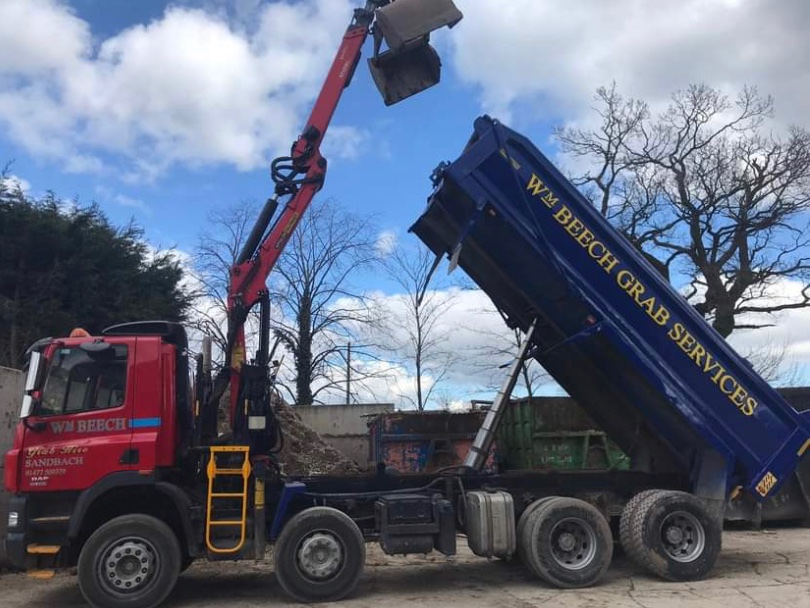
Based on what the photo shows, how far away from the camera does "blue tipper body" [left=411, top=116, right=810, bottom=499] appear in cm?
837

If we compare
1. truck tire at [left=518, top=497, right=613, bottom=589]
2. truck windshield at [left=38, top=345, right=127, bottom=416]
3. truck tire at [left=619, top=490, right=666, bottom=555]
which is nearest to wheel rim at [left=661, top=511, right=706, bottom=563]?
truck tire at [left=619, top=490, right=666, bottom=555]

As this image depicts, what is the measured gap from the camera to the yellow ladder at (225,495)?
7473mm

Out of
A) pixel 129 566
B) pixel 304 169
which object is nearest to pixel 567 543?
pixel 129 566

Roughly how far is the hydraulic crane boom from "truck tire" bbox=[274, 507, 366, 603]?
1.09 m

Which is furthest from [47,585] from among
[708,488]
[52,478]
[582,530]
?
[708,488]

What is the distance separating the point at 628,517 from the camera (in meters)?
8.41

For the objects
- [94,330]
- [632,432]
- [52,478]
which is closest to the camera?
[52,478]

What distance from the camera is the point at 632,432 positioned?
9.66 metres

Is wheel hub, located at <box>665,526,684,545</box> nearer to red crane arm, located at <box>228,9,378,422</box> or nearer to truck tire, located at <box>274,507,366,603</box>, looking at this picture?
truck tire, located at <box>274,507,366,603</box>

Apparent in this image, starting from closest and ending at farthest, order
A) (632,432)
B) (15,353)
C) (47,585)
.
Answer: (47,585) → (632,432) → (15,353)

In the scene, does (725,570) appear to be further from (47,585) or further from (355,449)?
(355,449)

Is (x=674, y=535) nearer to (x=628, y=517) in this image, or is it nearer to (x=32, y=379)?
(x=628, y=517)

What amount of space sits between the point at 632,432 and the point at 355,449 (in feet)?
37.6

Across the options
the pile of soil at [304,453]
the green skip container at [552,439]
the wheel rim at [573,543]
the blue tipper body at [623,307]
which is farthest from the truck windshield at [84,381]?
the green skip container at [552,439]
